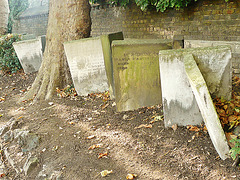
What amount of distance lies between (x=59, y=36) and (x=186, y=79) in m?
4.05

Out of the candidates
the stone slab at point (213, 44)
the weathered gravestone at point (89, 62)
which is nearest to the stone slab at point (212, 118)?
the weathered gravestone at point (89, 62)

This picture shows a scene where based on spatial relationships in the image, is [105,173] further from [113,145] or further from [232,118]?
[232,118]

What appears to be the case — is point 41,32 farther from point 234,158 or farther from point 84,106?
point 234,158

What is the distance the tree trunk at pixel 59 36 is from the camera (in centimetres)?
650

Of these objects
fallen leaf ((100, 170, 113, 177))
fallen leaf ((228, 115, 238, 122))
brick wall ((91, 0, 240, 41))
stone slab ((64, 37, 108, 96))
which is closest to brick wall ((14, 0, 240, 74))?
brick wall ((91, 0, 240, 41))

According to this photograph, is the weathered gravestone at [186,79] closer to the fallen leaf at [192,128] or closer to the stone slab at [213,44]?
the fallen leaf at [192,128]

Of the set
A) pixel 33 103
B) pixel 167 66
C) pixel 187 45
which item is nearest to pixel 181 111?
pixel 167 66

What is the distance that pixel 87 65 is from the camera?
5980mm

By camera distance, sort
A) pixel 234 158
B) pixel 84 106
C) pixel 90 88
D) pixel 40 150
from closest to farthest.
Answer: pixel 234 158, pixel 40 150, pixel 84 106, pixel 90 88

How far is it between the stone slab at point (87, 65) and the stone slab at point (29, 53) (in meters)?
3.73

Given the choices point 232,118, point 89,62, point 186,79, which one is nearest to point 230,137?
point 232,118

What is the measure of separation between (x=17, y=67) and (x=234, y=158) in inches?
363

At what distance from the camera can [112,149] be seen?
375 cm

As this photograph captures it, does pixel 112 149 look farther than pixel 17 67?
No
